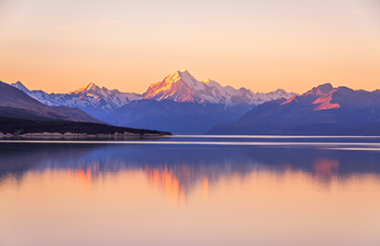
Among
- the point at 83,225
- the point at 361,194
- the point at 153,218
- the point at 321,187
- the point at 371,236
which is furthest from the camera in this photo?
the point at 321,187

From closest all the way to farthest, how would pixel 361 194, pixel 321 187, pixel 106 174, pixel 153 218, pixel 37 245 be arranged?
pixel 37 245 < pixel 153 218 < pixel 361 194 < pixel 321 187 < pixel 106 174

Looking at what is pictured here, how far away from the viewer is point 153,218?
1132 inches

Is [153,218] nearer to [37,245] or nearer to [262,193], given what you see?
[37,245]

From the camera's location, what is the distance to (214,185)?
43.1 meters

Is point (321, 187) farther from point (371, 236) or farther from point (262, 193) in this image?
point (371, 236)

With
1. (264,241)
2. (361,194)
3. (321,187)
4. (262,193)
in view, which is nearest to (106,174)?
(262,193)

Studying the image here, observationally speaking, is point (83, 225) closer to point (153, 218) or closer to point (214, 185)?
point (153, 218)

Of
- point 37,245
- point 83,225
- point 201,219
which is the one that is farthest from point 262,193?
point 37,245

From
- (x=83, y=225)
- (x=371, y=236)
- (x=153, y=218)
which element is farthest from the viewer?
(x=153, y=218)

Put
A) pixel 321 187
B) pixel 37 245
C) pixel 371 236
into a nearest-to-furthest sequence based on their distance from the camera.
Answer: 1. pixel 37 245
2. pixel 371 236
3. pixel 321 187

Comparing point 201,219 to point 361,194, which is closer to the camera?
point 201,219

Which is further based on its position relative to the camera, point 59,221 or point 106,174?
point 106,174

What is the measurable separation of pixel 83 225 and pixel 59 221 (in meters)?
1.96

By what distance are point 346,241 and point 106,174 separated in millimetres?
32874
